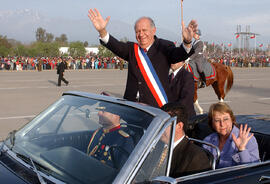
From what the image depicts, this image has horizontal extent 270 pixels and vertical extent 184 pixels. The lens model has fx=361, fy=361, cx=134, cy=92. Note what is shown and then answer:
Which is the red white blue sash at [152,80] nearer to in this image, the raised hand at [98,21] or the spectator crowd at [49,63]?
the raised hand at [98,21]

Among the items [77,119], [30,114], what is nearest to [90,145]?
[77,119]

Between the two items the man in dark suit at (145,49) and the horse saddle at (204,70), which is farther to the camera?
the horse saddle at (204,70)

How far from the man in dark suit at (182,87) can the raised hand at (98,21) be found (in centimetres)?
136

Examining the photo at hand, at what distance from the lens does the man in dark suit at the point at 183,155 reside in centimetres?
275

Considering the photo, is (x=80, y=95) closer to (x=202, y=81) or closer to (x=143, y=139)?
(x=143, y=139)

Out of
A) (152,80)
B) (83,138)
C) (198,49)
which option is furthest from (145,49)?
(198,49)

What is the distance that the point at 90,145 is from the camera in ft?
8.87

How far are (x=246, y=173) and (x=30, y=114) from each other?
27.7ft

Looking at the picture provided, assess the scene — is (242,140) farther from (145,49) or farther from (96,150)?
(145,49)

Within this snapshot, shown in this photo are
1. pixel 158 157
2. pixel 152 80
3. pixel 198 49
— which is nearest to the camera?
pixel 158 157

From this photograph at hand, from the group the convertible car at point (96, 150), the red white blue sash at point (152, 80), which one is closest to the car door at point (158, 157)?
the convertible car at point (96, 150)

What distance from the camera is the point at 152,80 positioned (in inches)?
149

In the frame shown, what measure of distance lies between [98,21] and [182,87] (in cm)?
159

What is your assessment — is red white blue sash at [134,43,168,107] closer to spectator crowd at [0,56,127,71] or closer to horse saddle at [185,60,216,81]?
horse saddle at [185,60,216,81]
